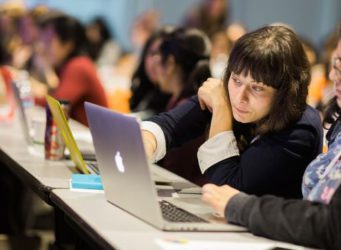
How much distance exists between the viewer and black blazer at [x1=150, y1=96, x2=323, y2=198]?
222cm

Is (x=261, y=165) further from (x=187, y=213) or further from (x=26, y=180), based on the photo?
(x=26, y=180)

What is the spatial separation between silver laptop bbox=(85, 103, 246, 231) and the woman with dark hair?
0.16m

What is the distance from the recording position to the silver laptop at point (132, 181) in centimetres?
193

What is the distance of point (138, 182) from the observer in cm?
197

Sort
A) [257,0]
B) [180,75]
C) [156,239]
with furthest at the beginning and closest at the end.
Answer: [257,0]
[180,75]
[156,239]

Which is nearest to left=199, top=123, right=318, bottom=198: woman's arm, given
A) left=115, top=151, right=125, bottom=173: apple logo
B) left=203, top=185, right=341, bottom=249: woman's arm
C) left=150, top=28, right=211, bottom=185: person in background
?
left=203, top=185, right=341, bottom=249: woman's arm

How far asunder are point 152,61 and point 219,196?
6.30 ft

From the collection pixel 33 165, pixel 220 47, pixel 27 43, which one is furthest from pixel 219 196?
pixel 27 43

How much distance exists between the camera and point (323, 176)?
2012mm

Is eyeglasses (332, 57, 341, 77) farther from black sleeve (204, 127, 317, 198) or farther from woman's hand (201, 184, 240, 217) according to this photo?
woman's hand (201, 184, 240, 217)

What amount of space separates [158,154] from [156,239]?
0.76 meters

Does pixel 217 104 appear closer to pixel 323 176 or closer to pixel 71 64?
pixel 323 176

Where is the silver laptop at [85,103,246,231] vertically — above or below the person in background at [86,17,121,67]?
above

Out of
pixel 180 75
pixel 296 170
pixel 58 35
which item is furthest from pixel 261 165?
pixel 58 35
